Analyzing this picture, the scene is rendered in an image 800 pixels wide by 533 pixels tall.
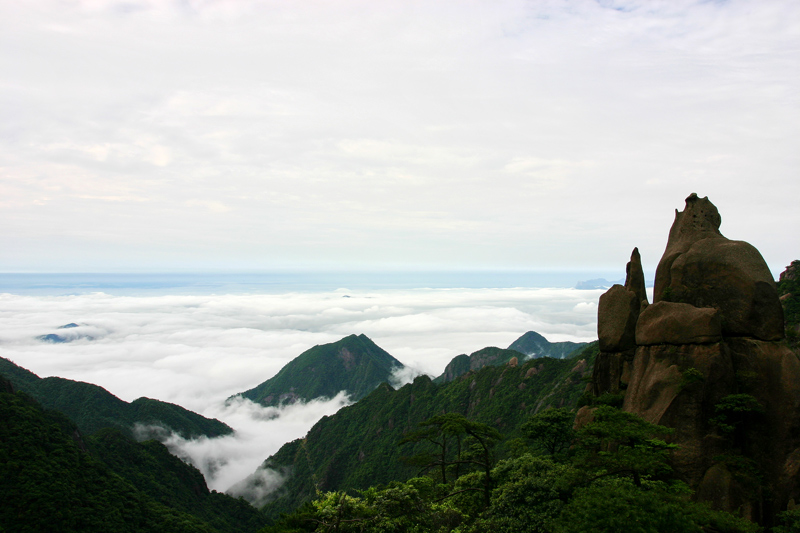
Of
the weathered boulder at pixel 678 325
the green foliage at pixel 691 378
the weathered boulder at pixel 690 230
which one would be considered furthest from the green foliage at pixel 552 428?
the green foliage at pixel 691 378

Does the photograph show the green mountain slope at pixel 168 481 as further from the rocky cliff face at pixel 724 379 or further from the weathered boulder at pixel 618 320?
the rocky cliff face at pixel 724 379

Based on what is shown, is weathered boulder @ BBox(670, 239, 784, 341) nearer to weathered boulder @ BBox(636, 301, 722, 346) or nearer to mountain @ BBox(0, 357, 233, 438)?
weathered boulder @ BBox(636, 301, 722, 346)

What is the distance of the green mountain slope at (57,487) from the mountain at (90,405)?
5583 cm

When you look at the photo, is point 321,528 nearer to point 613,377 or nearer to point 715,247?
point 613,377

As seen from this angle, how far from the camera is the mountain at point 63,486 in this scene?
54594 millimetres

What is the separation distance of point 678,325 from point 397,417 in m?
111

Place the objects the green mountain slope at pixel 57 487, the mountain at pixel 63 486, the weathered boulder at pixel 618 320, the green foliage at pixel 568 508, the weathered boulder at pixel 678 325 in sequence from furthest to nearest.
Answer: the mountain at pixel 63 486 → the green mountain slope at pixel 57 487 → the weathered boulder at pixel 618 320 → the weathered boulder at pixel 678 325 → the green foliage at pixel 568 508

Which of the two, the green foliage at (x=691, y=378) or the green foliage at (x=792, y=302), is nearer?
the green foliage at (x=691, y=378)

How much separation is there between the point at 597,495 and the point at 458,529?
351 inches

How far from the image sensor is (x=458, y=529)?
24.0 m

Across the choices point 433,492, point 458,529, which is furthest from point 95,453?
point 458,529

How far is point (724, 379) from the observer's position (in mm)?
24984

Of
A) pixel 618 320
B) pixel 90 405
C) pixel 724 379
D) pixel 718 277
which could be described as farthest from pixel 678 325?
pixel 90 405

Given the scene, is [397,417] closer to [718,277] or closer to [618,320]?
[618,320]
